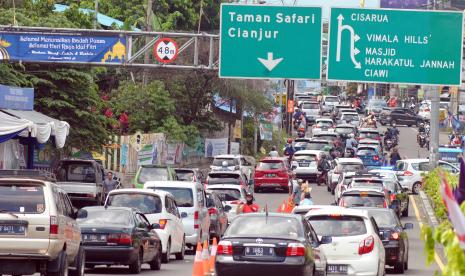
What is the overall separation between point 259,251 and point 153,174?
2237 cm

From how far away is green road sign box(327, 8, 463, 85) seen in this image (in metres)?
31.7

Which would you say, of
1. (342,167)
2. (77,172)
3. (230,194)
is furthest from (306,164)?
(230,194)

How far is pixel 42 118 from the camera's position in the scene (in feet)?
132

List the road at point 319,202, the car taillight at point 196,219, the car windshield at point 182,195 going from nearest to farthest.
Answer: the road at point 319,202 → the car taillight at point 196,219 → the car windshield at point 182,195

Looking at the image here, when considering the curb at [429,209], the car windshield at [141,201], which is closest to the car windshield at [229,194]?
the curb at [429,209]

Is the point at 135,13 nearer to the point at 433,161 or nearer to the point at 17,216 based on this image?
the point at 433,161

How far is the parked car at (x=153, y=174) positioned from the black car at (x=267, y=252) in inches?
834

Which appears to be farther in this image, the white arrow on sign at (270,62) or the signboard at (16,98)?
the signboard at (16,98)

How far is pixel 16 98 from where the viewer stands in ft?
123

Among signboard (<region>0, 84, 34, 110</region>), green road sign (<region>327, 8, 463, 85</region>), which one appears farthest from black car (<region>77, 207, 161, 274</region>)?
signboard (<region>0, 84, 34, 110</region>)

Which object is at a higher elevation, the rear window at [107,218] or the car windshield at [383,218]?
the rear window at [107,218]

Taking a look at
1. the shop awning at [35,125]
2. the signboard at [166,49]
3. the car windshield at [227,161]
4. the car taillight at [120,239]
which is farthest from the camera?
the car windshield at [227,161]

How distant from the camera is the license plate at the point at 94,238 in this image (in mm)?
21500

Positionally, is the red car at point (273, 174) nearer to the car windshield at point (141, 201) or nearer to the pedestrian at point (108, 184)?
the pedestrian at point (108, 184)
